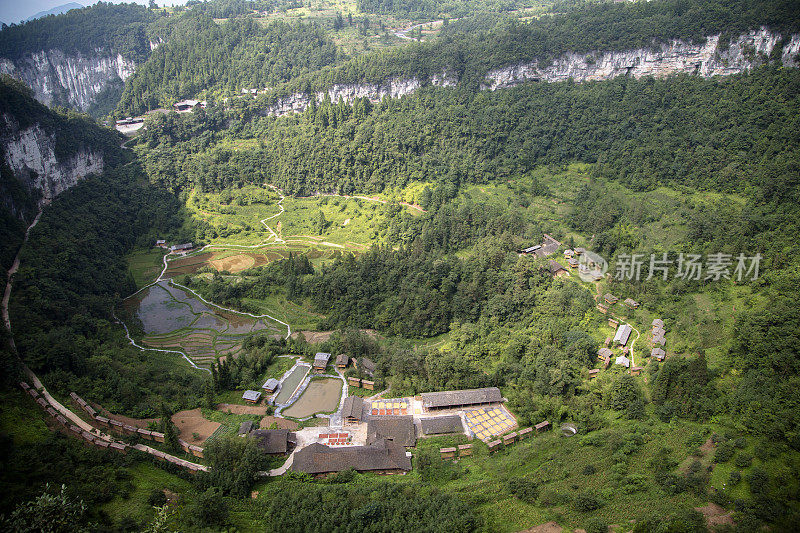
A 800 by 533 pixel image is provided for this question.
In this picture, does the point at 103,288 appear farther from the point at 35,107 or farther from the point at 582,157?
the point at 582,157

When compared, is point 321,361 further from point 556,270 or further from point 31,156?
point 31,156

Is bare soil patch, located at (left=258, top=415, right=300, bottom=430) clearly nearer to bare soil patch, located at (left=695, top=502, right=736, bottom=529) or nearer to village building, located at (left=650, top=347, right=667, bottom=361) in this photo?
bare soil patch, located at (left=695, top=502, right=736, bottom=529)

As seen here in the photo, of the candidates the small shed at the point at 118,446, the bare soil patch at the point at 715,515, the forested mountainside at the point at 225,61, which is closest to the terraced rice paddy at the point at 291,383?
the small shed at the point at 118,446

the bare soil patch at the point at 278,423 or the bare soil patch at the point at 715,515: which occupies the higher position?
the bare soil patch at the point at 715,515

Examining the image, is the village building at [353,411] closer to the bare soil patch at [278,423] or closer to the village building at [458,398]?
the bare soil patch at [278,423]

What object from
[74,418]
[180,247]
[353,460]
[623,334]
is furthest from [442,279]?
[180,247]

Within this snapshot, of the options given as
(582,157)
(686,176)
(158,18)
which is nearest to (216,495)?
(686,176)

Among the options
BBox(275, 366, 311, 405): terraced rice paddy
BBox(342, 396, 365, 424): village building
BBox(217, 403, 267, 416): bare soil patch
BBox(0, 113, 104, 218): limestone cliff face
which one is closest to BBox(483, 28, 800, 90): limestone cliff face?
BBox(275, 366, 311, 405): terraced rice paddy
